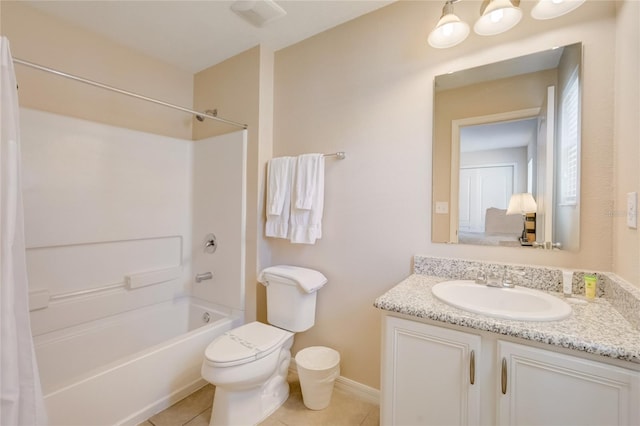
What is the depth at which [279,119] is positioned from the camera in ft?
6.95

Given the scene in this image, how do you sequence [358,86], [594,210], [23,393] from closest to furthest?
[23,393], [594,210], [358,86]

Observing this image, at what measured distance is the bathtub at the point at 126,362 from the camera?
132cm

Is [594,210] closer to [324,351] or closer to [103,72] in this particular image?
[324,351]

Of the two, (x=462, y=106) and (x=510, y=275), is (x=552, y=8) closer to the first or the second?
(x=462, y=106)

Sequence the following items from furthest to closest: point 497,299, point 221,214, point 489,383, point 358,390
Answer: point 221,214, point 358,390, point 497,299, point 489,383

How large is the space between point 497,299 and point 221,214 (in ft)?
6.28

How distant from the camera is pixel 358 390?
1.75 metres

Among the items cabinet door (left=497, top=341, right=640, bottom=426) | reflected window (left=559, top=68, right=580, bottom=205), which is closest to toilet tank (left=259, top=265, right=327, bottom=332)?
cabinet door (left=497, top=341, right=640, bottom=426)

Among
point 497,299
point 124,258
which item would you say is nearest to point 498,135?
point 497,299

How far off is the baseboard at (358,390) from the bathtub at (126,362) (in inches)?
32.7

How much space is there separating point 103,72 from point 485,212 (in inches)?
108

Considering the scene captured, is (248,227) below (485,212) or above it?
below

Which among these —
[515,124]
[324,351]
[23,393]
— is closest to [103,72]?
[23,393]

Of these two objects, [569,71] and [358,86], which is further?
[358,86]
